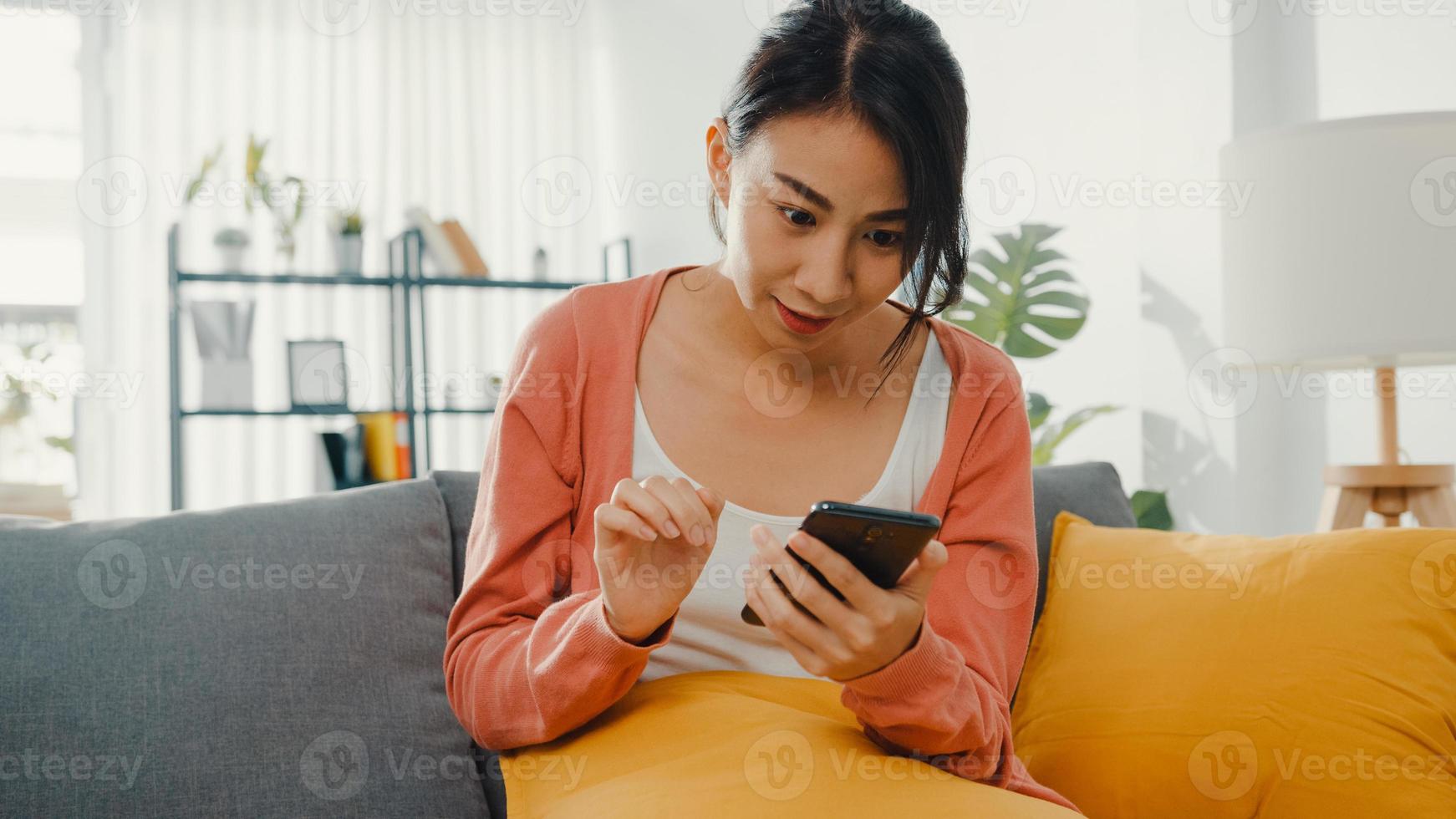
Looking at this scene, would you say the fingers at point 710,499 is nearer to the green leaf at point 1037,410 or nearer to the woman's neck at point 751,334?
the woman's neck at point 751,334

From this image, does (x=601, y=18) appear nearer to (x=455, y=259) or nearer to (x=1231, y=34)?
(x=455, y=259)

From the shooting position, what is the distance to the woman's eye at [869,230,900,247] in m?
0.97

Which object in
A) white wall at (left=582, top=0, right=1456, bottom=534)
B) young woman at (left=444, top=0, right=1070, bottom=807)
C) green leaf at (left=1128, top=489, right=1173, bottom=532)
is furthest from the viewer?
green leaf at (left=1128, top=489, right=1173, bottom=532)

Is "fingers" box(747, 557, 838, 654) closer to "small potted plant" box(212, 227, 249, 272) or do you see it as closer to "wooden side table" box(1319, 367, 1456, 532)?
"wooden side table" box(1319, 367, 1456, 532)

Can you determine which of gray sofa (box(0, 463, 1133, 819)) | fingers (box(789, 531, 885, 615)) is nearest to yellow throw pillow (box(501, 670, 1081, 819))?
fingers (box(789, 531, 885, 615))

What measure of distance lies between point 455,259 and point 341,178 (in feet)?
2.42

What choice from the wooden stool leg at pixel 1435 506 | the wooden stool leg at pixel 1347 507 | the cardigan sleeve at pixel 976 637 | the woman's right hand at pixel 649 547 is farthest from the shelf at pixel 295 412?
the woman's right hand at pixel 649 547

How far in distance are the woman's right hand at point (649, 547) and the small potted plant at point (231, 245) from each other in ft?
9.60

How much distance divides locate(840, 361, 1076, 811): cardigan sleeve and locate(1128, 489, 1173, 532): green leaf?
4.90ft

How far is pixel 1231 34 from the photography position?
253 cm

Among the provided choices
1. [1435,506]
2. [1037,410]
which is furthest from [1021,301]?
[1435,506]

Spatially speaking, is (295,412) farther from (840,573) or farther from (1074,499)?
(840,573)

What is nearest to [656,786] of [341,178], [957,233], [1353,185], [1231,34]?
[957,233]

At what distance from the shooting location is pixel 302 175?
405 centimetres
